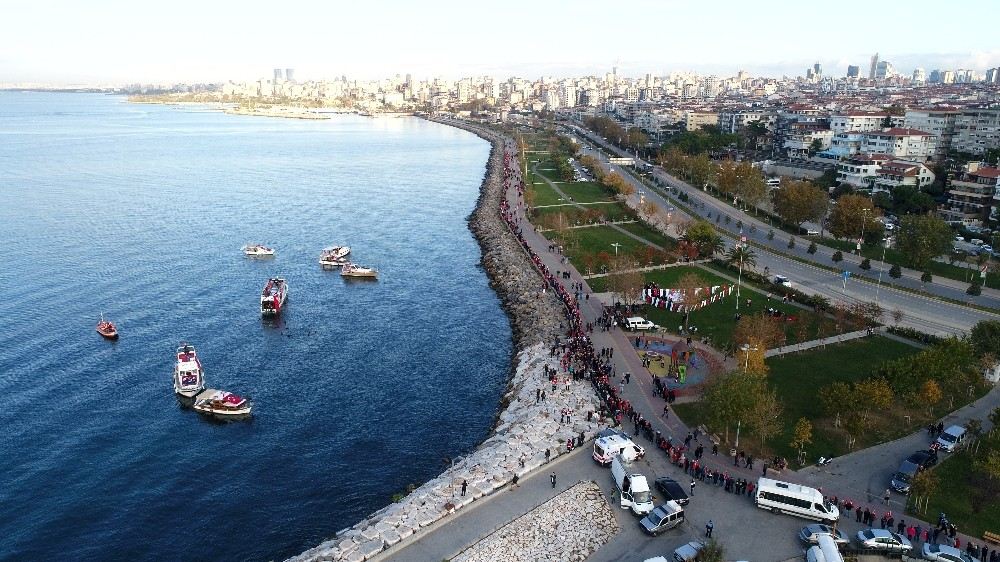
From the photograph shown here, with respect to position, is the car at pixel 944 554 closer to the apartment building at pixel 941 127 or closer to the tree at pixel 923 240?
the tree at pixel 923 240

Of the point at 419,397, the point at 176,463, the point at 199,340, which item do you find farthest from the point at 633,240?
the point at 176,463

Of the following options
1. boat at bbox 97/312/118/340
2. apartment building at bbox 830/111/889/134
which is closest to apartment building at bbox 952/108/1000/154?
apartment building at bbox 830/111/889/134

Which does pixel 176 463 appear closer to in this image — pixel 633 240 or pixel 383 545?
pixel 383 545

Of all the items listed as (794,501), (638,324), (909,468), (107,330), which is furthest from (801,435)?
(107,330)

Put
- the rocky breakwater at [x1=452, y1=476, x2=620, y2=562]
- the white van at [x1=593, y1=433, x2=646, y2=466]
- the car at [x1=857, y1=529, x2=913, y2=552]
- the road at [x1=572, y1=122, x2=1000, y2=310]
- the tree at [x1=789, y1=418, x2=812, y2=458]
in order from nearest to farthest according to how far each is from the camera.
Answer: the car at [x1=857, y1=529, x2=913, y2=552]
the rocky breakwater at [x1=452, y1=476, x2=620, y2=562]
the white van at [x1=593, y1=433, x2=646, y2=466]
the tree at [x1=789, y1=418, x2=812, y2=458]
the road at [x1=572, y1=122, x2=1000, y2=310]

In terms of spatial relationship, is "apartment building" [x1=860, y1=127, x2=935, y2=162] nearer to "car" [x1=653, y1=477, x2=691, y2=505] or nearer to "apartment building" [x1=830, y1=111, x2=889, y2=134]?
"apartment building" [x1=830, y1=111, x2=889, y2=134]
